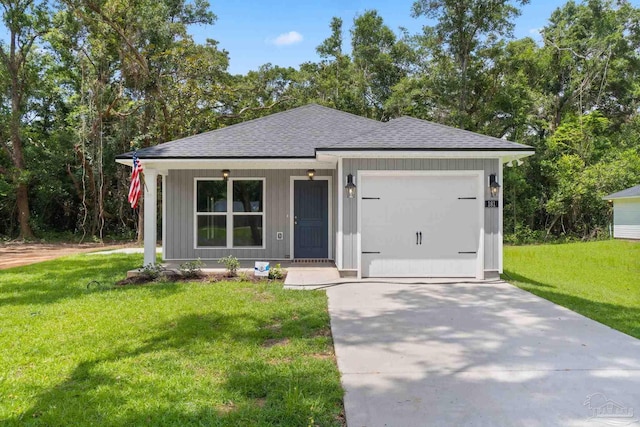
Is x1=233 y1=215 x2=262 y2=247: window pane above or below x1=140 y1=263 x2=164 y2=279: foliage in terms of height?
above

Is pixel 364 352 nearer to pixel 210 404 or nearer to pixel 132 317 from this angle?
pixel 210 404

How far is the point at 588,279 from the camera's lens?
348 inches

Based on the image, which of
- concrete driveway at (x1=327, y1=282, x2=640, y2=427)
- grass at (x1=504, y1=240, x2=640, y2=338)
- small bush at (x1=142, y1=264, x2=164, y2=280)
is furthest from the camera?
small bush at (x1=142, y1=264, x2=164, y2=280)

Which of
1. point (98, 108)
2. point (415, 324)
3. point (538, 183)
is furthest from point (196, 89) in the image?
point (538, 183)

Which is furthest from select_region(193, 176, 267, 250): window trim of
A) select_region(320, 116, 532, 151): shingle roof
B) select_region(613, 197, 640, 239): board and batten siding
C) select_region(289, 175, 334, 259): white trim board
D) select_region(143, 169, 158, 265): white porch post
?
select_region(613, 197, 640, 239): board and batten siding

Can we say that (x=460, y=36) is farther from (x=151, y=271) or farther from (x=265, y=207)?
(x=151, y=271)

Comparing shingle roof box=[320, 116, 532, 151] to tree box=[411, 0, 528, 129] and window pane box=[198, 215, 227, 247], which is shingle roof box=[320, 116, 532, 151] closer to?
window pane box=[198, 215, 227, 247]

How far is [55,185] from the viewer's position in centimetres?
1831

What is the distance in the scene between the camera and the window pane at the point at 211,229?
9.80 meters

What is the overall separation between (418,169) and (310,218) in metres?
3.26

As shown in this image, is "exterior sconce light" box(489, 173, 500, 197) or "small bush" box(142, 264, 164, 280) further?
"small bush" box(142, 264, 164, 280)

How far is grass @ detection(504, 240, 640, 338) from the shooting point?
19.0ft

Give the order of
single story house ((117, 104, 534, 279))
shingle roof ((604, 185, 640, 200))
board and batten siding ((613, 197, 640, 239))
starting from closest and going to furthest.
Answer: single story house ((117, 104, 534, 279)) < shingle roof ((604, 185, 640, 200)) < board and batten siding ((613, 197, 640, 239))

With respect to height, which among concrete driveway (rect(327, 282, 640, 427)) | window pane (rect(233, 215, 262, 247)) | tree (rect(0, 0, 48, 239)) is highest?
tree (rect(0, 0, 48, 239))
